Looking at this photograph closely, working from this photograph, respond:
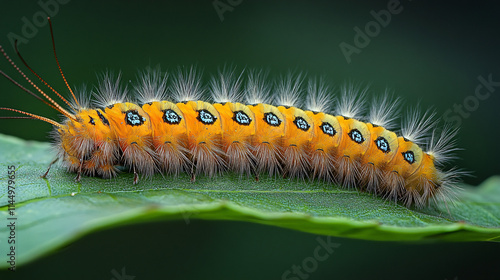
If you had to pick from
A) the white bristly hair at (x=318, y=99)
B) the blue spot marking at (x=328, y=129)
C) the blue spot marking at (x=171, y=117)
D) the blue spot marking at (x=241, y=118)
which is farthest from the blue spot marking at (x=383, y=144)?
the blue spot marking at (x=171, y=117)

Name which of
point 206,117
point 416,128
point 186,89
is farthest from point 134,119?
point 416,128

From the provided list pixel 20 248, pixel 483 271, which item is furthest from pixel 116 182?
pixel 483 271

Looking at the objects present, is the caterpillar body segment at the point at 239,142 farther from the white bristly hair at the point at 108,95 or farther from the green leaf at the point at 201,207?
the green leaf at the point at 201,207

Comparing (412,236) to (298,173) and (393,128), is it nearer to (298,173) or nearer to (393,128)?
(298,173)

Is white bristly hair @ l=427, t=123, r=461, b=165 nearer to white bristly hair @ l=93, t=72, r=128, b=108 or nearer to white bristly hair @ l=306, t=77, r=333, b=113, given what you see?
white bristly hair @ l=306, t=77, r=333, b=113

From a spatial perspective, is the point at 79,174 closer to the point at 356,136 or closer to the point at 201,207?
the point at 201,207

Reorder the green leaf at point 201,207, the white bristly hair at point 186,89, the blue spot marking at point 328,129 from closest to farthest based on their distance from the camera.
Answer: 1. the green leaf at point 201,207
2. the blue spot marking at point 328,129
3. the white bristly hair at point 186,89
